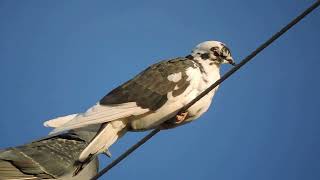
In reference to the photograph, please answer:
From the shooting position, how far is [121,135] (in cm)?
607

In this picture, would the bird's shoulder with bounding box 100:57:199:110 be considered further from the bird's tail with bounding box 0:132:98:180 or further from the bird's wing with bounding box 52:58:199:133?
the bird's tail with bounding box 0:132:98:180

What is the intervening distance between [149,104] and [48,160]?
9.75 feet

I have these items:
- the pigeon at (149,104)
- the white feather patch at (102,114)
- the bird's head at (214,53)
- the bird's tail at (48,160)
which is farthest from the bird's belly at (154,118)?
the bird's tail at (48,160)

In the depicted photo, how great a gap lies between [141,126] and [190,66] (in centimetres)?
90

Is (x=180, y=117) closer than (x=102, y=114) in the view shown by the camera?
No

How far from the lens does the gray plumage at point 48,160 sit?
817 centimetres

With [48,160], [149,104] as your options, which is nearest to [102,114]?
[149,104]

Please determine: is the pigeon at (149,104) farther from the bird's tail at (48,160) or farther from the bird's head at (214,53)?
the bird's tail at (48,160)

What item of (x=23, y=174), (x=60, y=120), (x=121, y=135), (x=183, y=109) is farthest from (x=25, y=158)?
(x=183, y=109)

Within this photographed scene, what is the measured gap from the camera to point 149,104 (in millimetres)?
6008

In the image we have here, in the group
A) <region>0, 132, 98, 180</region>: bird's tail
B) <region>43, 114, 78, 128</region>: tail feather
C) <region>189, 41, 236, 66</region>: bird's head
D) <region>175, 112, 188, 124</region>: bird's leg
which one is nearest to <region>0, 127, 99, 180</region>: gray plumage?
<region>0, 132, 98, 180</region>: bird's tail

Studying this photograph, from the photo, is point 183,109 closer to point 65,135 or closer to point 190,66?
point 190,66

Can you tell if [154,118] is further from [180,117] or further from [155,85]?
[155,85]

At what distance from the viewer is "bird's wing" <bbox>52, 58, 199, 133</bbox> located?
19.3ft
